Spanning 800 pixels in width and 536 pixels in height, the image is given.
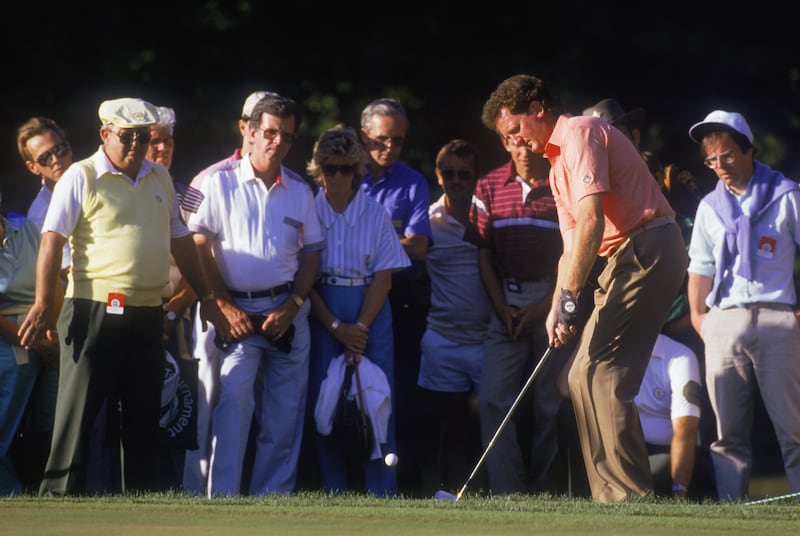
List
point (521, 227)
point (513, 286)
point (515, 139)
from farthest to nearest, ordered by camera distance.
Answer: point (513, 286), point (521, 227), point (515, 139)

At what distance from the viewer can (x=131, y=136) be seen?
7941 millimetres

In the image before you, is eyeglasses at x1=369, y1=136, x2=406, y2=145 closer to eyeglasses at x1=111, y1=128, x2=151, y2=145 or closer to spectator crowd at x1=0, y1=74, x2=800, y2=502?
spectator crowd at x1=0, y1=74, x2=800, y2=502

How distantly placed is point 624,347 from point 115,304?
2556 mm

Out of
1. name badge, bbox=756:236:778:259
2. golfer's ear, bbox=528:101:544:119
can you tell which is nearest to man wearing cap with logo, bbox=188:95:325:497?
golfer's ear, bbox=528:101:544:119

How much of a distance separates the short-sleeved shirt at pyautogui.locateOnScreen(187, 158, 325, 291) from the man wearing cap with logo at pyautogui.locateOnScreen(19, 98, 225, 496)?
53 cm

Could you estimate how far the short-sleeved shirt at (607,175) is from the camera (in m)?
7.04

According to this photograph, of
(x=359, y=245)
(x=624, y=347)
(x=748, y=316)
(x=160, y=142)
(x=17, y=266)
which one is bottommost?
(x=624, y=347)

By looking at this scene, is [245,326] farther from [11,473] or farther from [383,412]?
[11,473]

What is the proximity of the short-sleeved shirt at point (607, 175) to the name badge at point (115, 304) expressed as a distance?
2.28 m

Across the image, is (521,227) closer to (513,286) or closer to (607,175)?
(513,286)

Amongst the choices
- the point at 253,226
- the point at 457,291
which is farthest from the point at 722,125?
the point at 253,226

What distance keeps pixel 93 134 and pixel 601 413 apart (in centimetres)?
760

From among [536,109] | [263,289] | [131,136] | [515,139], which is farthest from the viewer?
[263,289]

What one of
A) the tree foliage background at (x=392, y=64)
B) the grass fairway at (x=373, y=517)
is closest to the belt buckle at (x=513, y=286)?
the grass fairway at (x=373, y=517)
